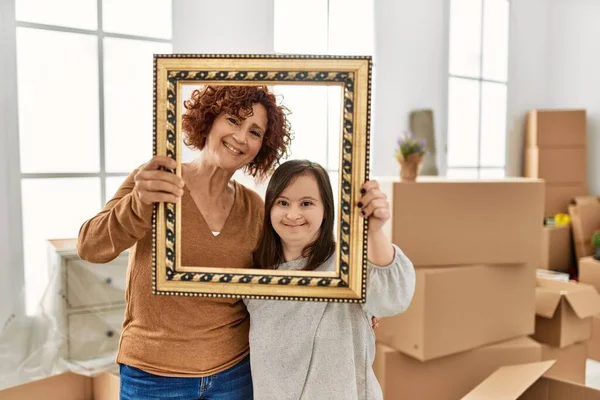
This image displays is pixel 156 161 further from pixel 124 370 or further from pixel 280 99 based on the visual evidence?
pixel 124 370

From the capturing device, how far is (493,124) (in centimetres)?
411

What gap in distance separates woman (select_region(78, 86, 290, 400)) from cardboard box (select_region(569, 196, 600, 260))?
3.41 meters

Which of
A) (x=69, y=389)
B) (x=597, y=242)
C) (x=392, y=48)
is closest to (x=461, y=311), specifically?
(x=69, y=389)

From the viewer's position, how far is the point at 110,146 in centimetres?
228

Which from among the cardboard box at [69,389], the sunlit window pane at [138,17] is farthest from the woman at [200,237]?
the sunlit window pane at [138,17]

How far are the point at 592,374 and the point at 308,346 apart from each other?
2516 millimetres

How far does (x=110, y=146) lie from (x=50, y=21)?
52 cm

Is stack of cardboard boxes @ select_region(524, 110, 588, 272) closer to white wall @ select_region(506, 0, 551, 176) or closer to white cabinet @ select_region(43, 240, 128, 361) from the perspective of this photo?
white wall @ select_region(506, 0, 551, 176)

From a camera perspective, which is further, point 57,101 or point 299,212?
point 57,101

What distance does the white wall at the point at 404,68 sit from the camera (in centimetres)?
316

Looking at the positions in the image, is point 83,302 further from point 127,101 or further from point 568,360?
point 568,360

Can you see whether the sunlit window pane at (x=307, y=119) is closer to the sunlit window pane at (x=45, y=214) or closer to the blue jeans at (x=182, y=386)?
the blue jeans at (x=182, y=386)

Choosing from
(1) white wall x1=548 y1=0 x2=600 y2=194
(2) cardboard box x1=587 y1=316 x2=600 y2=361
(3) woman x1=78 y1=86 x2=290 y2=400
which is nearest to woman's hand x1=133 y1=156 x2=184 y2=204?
(3) woman x1=78 y1=86 x2=290 y2=400

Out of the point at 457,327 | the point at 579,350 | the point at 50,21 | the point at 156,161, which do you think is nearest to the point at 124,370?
the point at 156,161
